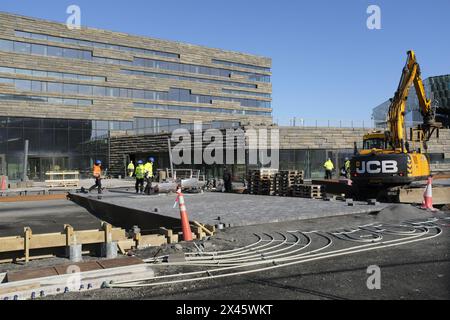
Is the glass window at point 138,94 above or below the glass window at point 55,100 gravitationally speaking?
above

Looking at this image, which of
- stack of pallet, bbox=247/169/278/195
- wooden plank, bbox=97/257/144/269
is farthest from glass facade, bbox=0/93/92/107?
wooden plank, bbox=97/257/144/269

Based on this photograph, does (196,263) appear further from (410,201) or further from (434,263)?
(410,201)

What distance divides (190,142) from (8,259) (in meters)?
27.7

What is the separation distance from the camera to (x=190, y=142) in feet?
116

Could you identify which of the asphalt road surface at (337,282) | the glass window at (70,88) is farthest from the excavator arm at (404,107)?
the glass window at (70,88)

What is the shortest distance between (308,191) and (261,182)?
3492 mm

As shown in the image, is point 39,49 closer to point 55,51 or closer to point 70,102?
point 55,51

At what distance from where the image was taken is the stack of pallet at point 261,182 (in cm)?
2081

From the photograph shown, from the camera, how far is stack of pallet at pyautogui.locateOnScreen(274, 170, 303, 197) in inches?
772

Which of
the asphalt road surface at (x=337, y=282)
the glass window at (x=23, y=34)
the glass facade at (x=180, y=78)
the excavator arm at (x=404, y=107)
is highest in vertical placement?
the glass window at (x=23, y=34)
